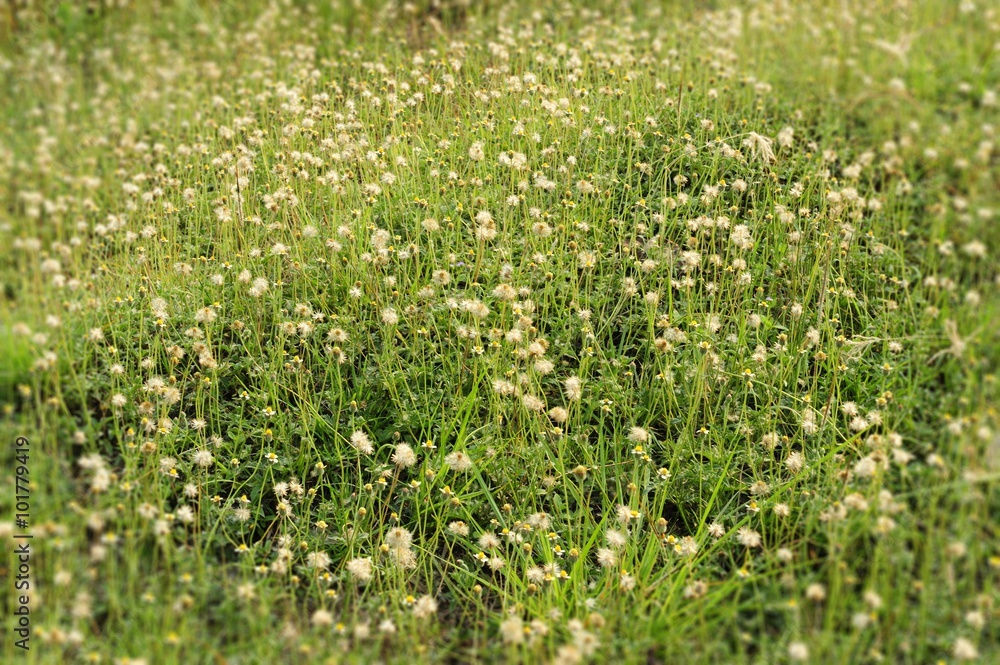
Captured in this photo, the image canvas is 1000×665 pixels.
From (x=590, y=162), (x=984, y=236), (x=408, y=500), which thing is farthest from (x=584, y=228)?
(x=984, y=236)

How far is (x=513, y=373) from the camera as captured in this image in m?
3.29

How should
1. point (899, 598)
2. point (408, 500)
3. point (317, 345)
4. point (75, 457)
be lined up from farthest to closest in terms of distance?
point (317, 345)
point (408, 500)
point (75, 457)
point (899, 598)

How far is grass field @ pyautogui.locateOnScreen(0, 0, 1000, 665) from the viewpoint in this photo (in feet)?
8.21

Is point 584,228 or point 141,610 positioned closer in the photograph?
point 141,610

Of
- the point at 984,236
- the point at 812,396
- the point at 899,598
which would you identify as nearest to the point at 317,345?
the point at 812,396

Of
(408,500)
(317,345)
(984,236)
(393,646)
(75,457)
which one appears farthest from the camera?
(984,236)

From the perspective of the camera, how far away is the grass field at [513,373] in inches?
98.6

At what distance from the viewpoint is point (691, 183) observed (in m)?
4.33

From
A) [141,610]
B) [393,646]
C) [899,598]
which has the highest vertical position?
[899,598]

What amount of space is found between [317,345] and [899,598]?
7.51 feet

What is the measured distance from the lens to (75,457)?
291 centimetres

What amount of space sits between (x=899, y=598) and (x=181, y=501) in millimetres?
2280

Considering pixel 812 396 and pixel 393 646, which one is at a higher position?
pixel 812 396

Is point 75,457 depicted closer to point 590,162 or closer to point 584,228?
point 584,228
